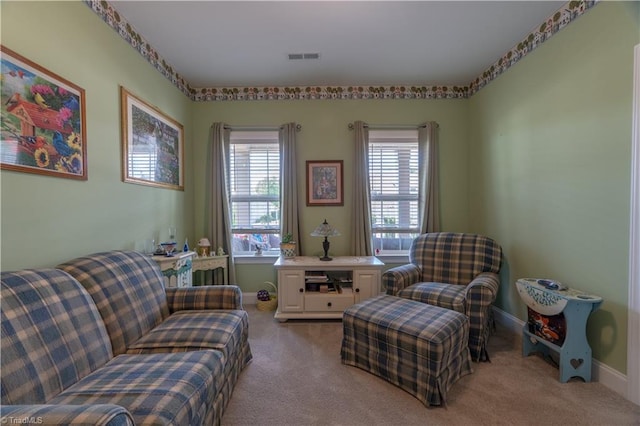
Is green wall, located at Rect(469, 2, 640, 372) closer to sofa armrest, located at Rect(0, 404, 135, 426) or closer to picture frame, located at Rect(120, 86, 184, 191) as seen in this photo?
sofa armrest, located at Rect(0, 404, 135, 426)

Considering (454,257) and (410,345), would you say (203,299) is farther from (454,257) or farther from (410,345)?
(454,257)

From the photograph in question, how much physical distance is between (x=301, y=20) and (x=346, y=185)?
185 cm

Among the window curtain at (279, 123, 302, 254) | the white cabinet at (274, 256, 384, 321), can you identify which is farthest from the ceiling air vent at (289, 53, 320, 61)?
the white cabinet at (274, 256, 384, 321)

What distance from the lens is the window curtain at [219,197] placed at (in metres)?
3.38

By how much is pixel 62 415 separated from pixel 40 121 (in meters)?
1.56

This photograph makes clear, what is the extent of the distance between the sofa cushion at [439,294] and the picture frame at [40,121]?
2.71m

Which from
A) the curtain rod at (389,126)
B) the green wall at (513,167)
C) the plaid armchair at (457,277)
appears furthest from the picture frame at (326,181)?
the green wall at (513,167)

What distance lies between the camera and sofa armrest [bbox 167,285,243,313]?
6.75 ft

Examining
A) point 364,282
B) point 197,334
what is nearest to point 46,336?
point 197,334

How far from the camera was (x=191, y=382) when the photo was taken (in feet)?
4.06

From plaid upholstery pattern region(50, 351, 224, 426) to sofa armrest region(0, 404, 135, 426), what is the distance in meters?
0.21

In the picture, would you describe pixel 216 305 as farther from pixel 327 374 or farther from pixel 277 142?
pixel 277 142

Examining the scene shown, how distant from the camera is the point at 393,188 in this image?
355 centimetres

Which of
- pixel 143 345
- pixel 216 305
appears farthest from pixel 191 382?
pixel 216 305
